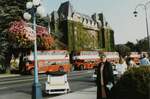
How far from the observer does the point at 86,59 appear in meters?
66.1

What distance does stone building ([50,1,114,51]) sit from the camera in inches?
3935

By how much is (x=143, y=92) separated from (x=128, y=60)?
13084mm

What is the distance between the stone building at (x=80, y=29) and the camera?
328 feet

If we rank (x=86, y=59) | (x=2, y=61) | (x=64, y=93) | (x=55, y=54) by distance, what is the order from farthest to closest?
(x=86, y=59) < (x=2, y=61) < (x=55, y=54) < (x=64, y=93)

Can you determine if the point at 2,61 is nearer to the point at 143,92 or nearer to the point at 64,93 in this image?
the point at 64,93

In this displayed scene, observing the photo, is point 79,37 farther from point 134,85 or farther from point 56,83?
point 134,85

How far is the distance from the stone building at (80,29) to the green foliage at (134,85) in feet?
231

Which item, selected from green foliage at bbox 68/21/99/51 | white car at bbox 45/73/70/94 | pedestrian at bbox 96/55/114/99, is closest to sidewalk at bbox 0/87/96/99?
white car at bbox 45/73/70/94

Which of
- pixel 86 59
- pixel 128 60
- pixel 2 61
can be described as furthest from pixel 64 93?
pixel 86 59

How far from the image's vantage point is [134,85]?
13.4m

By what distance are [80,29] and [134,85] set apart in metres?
94.7

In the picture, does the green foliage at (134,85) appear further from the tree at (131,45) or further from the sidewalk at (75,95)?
the tree at (131,45)

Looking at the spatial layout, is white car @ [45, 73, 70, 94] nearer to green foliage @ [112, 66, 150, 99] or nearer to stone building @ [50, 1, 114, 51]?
green foliage @ [112, 66, 150, 99]

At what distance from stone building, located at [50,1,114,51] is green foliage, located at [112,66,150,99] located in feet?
231
